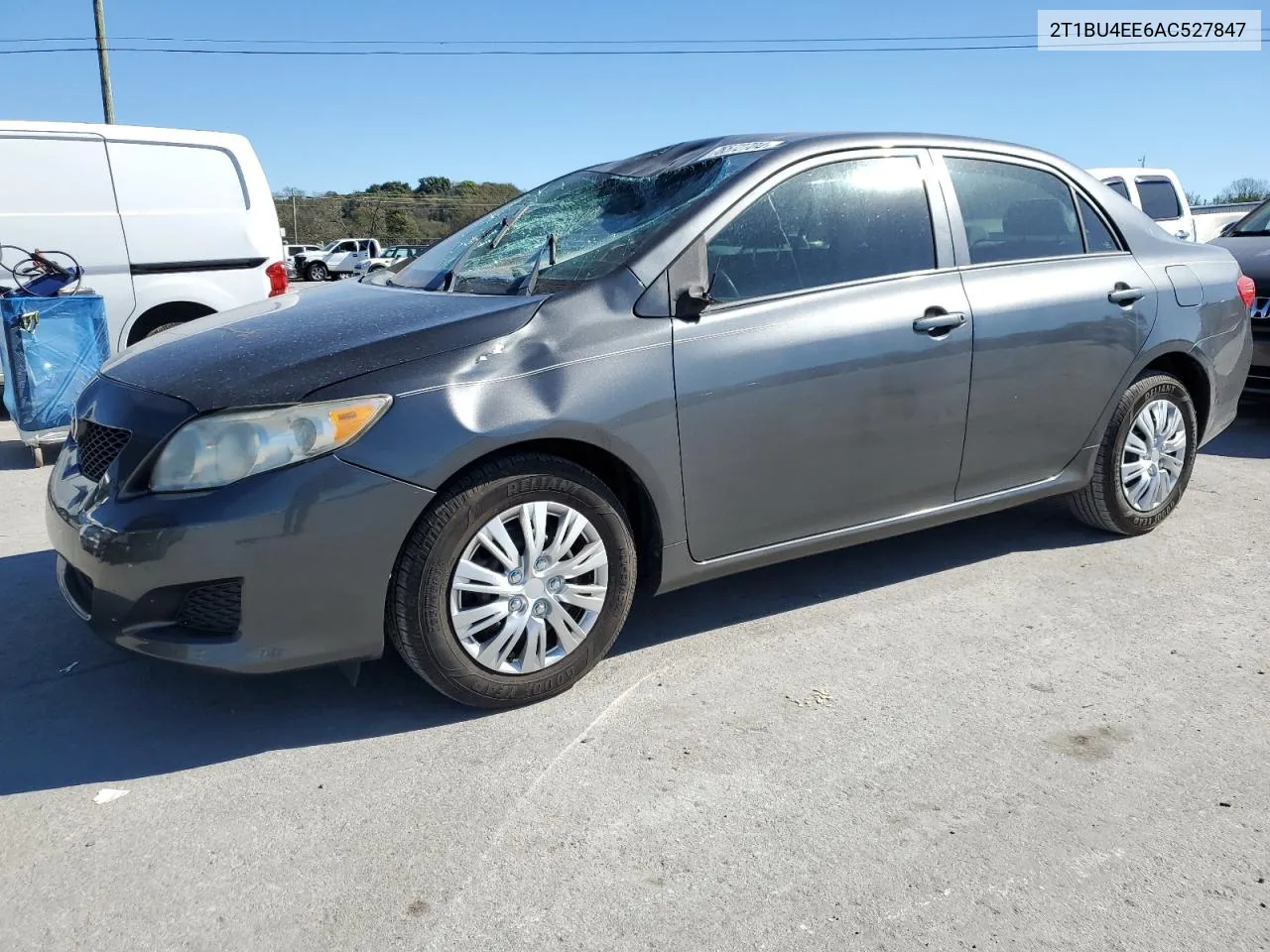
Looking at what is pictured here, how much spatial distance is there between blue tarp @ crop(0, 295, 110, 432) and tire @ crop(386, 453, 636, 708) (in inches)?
167

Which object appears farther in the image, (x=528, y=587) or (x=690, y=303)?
(x=690, y=303)

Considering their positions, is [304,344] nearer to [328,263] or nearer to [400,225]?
[328,263]

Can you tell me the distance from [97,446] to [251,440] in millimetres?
640

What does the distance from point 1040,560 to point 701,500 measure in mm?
1815

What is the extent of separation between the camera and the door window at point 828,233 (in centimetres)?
336

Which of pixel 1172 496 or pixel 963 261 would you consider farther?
pixel 1172 496

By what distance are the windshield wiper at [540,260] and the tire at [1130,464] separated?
7.64ft

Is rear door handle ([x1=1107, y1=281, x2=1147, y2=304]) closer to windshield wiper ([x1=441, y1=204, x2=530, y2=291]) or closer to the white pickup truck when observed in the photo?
windshield wiper ([x1=441, y1=204, x2=530, y2=291])

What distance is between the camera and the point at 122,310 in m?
7.19

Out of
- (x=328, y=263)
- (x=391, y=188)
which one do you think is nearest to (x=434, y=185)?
(x=391, y=188)

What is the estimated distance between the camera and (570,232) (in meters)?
3.61

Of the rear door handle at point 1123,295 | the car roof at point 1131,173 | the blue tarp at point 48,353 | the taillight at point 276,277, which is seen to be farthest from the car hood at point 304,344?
the car roof at point 1131,173

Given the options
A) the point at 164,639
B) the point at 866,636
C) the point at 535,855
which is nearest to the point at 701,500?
the point at 866,636

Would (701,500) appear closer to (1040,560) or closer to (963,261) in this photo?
(963,261)
